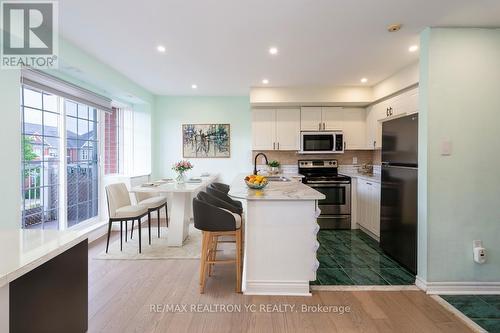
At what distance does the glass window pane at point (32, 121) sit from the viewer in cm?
288

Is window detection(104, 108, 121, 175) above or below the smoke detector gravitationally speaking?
below

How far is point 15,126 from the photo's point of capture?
7.73ft

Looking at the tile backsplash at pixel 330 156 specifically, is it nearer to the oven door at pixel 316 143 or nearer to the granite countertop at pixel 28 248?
the oven door at pixel 316 143

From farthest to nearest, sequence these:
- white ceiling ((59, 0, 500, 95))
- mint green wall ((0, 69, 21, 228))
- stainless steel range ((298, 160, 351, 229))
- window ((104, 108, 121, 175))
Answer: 1. window ((104, 108, 121, 175))
2. stainless steel range ((298, 160, 351, 229))
3. mint green wall ((0, 69, 21, 228))
4. white ceiling ((59, 0, 500, 95))

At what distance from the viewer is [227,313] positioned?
6.84 ft

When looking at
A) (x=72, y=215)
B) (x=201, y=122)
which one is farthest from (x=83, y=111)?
(x=201, y=122)

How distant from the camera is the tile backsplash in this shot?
16.7 ft

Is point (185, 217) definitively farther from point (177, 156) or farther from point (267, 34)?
point (267, 34)

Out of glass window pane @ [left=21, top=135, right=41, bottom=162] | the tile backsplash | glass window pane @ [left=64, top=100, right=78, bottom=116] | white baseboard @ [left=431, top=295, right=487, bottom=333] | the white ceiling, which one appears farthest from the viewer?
the tile backsplash

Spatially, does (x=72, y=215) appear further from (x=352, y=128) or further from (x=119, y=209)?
(x=352, y=128)

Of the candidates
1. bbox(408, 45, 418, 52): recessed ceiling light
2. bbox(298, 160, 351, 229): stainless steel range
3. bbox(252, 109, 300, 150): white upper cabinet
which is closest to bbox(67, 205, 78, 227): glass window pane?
bbox(252, 109, 300, 150): white upper cabinet

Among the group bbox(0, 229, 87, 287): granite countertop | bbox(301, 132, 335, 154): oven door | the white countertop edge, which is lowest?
the white countertop edge

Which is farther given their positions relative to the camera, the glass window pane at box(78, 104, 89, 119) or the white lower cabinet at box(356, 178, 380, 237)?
the glass window pane at box(78, 104, 89, 119)

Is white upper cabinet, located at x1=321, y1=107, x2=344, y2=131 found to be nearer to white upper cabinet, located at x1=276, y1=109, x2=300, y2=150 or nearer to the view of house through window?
white upper cabinet, located at x1=276, y1=109, x2=300, y2=150
